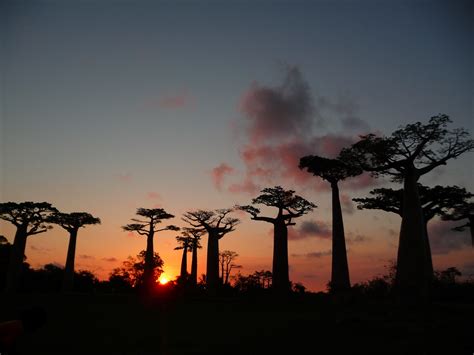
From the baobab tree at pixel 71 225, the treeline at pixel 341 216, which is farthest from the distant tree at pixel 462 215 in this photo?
the baobab tree at pixel 71 225

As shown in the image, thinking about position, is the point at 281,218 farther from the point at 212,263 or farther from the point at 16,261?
the point at 16,261

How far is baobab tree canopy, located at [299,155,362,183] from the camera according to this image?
27.0 metres

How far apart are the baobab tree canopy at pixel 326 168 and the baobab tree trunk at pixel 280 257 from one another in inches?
258

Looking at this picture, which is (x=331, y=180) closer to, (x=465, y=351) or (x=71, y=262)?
(x=465, y=351)

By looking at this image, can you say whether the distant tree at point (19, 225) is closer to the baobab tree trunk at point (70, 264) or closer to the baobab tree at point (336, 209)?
the baobab tree trunk at point (70, 264)

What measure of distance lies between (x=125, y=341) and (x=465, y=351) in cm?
996

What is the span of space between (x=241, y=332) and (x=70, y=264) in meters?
28.8

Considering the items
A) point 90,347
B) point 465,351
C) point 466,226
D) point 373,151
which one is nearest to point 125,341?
point 90,347

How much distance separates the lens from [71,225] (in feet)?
126

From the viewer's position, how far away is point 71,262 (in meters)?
37.5

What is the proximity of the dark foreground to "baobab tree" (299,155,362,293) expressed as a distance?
24.1 ft

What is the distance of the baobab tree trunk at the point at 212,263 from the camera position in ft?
120

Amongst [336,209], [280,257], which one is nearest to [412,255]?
[336,209]

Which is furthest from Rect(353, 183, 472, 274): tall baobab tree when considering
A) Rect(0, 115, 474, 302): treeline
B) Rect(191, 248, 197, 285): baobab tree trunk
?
Rect(191, 248, 197, 285): baobab tree trunk
